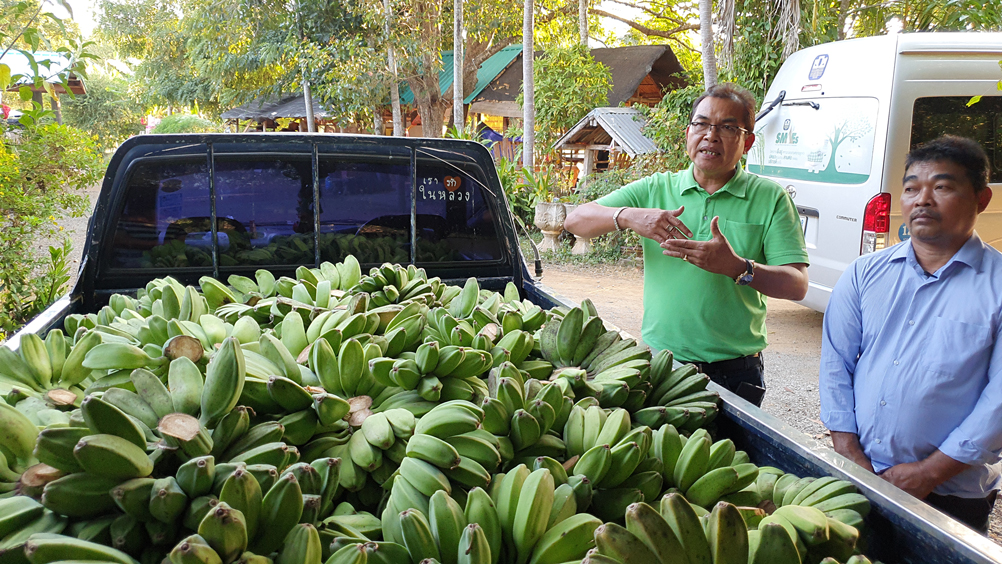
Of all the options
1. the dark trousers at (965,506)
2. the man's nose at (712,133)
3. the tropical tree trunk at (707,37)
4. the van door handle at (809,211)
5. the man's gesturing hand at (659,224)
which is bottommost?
the dark trousers at (965,506)

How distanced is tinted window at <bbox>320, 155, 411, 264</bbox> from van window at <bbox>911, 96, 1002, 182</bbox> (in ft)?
14.5

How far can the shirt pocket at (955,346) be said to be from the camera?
203 centimetres

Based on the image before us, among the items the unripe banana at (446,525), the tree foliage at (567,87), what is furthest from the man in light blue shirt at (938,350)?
the tree foliage at (567,87)

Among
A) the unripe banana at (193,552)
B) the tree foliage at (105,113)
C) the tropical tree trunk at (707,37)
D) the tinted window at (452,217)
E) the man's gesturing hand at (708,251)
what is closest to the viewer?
the unripe banana at (193,552)

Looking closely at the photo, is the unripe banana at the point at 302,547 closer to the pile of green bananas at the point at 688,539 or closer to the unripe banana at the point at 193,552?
the unripe banana at the point at 193,552

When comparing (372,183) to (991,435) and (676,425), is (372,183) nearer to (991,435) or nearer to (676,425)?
(676,425)

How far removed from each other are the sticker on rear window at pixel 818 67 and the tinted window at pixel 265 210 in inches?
197

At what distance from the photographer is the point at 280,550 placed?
113 cm

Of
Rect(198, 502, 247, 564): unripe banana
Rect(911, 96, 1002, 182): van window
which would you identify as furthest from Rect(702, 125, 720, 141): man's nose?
Rect(911, 96, 1002, 182): van window

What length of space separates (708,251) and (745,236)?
44 centimetres

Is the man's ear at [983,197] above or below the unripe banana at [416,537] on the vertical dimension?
above

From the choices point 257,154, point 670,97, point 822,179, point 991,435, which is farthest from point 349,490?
point 670,97

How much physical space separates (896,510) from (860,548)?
Answer: 0.11 m

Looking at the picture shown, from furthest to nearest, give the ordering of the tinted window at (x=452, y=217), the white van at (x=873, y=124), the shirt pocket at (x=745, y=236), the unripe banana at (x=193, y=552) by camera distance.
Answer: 1. the white van at (x=873, y=124)
2. the tinted window at (x=452, y=217)
3. the shirt pocket at (x=745, y=236)
4. the unripe banana at (x=193, y=552)
